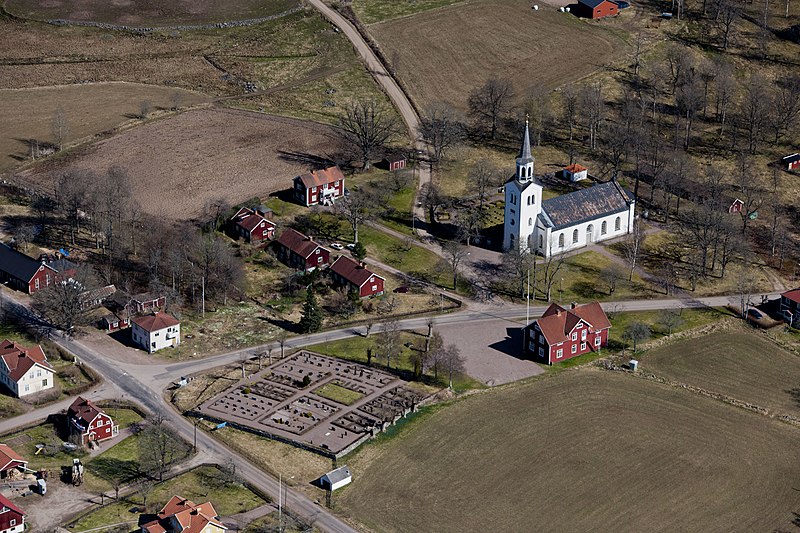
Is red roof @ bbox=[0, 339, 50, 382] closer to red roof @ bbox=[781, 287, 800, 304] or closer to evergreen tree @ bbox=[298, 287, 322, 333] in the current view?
evergreen tree @ bbox=[298, 287, 322, 333]

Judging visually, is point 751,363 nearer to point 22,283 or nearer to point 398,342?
point 398,342

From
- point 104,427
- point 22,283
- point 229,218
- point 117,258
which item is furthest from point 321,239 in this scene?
point 104,427

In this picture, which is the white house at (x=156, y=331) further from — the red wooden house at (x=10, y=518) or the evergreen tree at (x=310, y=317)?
the red wooden house at (x=10, y=518)

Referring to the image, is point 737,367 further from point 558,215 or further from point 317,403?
point 317,403

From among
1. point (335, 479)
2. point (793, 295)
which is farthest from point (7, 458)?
point (793, 295)

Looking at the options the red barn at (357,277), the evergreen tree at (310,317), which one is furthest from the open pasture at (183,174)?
the evergreen tree at (310,317)

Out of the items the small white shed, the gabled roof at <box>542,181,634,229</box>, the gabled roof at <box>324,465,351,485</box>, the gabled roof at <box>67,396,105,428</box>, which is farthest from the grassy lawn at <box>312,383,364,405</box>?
the gabled roof at <box>542,181,634,229</box>
